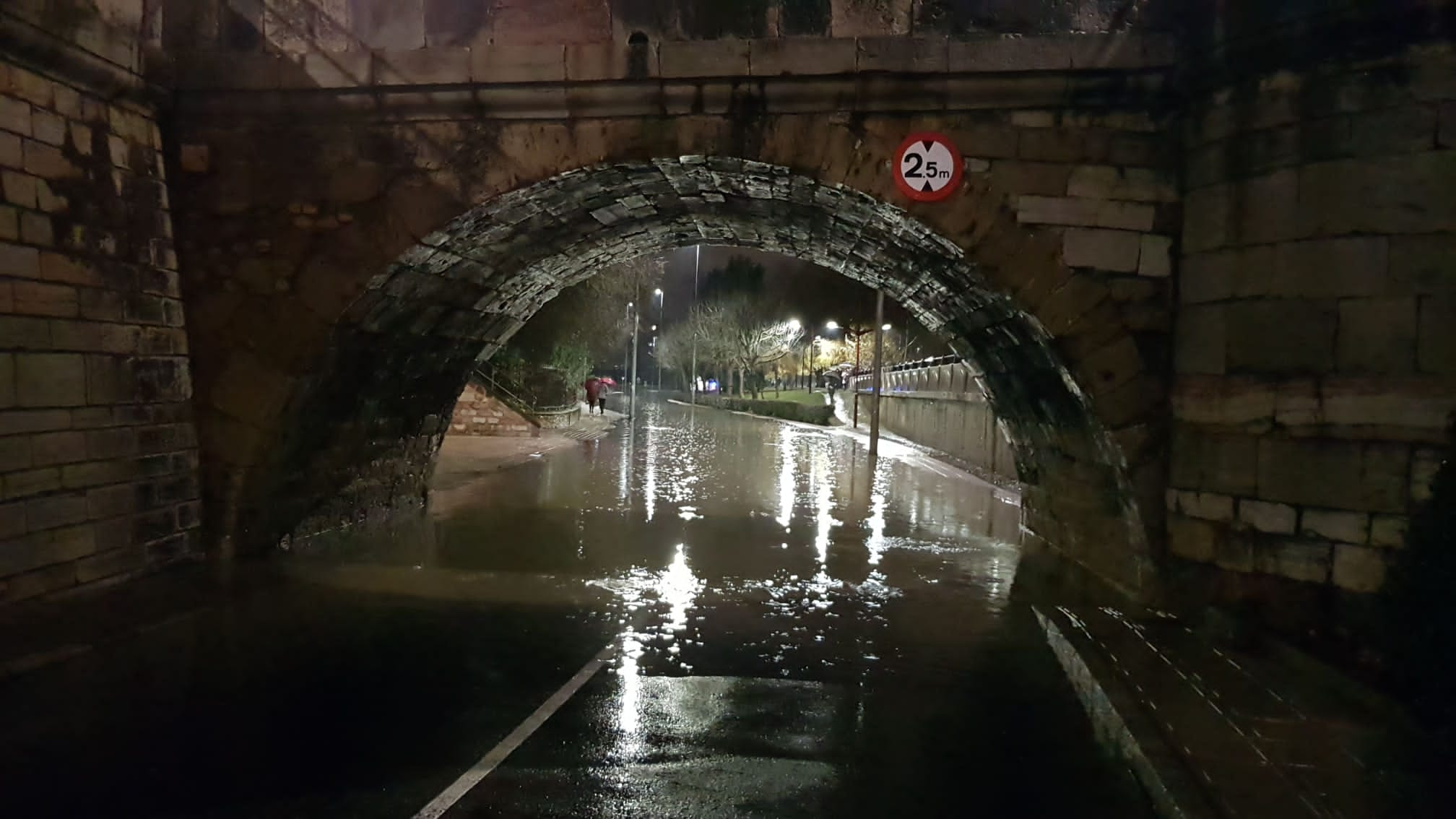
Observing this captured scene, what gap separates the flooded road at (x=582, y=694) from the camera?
402 cm

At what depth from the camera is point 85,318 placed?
267 inches

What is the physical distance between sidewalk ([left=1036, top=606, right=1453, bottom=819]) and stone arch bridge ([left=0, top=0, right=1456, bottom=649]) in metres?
0.81

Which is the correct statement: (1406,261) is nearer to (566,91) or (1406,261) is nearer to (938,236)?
(938,236)

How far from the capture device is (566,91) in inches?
287

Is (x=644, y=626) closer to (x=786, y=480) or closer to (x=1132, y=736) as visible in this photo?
(x=1132, y=736)

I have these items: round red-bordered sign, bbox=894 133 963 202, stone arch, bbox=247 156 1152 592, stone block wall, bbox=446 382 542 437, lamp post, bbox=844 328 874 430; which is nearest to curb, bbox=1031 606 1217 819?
stone arch, bbox=247 156 1152 592

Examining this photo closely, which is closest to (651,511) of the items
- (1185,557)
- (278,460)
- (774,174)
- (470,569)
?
(470,569)

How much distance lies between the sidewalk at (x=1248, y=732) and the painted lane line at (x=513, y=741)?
312 cm

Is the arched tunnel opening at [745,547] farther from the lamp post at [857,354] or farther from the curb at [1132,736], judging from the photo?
the lamp post at [857,354]

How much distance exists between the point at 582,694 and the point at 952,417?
1746 centimetres

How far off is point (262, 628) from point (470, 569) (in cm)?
234

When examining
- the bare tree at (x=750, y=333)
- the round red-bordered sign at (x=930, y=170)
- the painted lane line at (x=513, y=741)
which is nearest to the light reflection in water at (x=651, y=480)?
the painted lane line at (x=513, y=741)

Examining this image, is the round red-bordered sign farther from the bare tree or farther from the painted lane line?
the bare tree

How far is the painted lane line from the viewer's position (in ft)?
12.6
